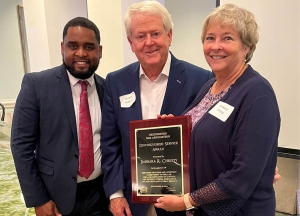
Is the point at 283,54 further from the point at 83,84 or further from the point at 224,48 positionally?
the point at 83,84

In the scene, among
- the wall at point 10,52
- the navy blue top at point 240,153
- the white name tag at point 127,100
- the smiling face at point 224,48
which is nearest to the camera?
the navy blue top at point 240,153

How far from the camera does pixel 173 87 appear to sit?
150 cm

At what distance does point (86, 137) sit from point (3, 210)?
1.97m

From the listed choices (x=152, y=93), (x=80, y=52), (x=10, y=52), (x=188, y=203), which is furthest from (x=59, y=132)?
(x=10, y=52)

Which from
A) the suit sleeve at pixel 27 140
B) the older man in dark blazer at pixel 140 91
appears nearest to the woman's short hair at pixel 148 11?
the older man in dark blazer at pixel 140 91

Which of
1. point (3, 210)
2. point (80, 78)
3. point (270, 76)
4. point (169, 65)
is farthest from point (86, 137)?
point (3, 210)

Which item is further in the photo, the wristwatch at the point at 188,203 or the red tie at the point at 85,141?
the red tie at the point at 85,141

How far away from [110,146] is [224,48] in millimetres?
844

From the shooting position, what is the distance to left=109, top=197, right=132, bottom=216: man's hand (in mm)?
1517

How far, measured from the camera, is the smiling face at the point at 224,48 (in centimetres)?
114

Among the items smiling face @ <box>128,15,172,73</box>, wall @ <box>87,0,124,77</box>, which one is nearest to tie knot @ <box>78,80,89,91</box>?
smiling face @ <box>128,15,172,73</box>

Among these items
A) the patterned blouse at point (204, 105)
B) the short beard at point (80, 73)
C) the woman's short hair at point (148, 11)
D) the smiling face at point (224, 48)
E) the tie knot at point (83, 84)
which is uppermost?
the woman's short hair at point (148, 11)

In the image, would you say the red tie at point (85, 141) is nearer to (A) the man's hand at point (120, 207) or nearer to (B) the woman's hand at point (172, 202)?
(A) the man's hand at point (120, 207)

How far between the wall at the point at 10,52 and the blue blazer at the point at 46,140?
15.6 ft
